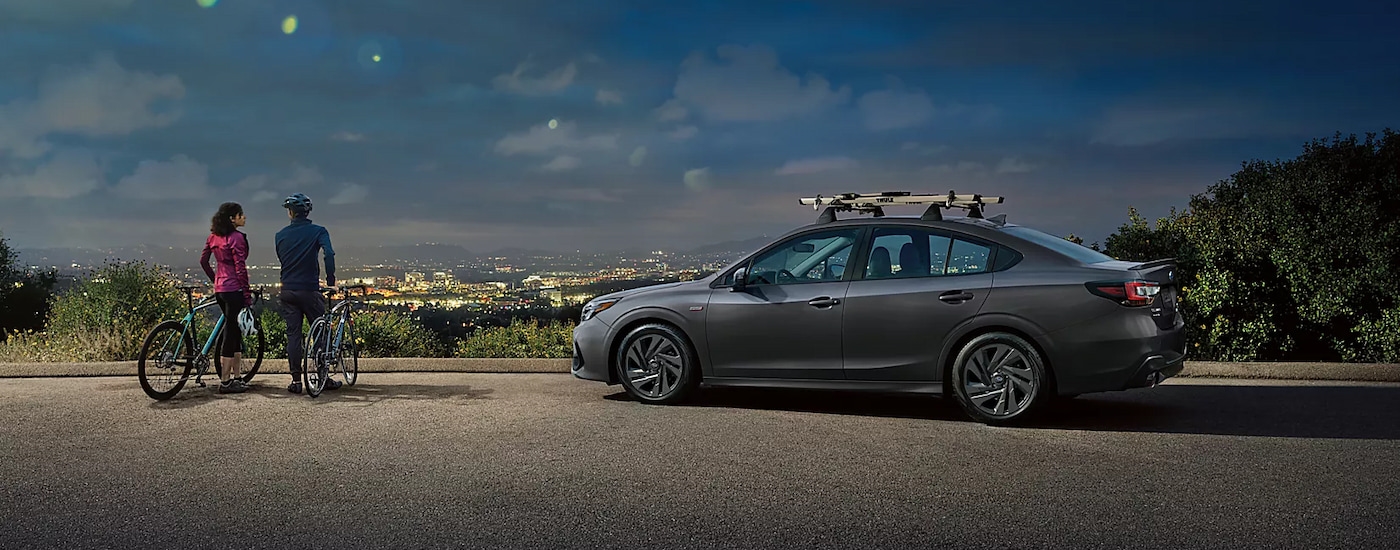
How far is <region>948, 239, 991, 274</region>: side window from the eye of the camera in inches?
332

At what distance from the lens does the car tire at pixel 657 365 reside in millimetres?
9281

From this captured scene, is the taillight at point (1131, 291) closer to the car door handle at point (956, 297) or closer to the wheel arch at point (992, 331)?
the wheel arch at point (992, 331)

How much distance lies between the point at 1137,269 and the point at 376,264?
15.1 meters

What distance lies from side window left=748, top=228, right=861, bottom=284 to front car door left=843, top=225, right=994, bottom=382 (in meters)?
0.22

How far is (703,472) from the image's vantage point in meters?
6.55

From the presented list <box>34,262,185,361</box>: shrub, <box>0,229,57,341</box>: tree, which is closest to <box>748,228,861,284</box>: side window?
<box>34,262,185,361</box>: shrub

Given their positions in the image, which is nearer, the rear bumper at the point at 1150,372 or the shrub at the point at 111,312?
the rear bumper at the point at 1150,372

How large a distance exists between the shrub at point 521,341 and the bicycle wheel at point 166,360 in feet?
16.8

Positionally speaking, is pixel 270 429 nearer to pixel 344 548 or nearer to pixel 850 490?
pixel 344 548

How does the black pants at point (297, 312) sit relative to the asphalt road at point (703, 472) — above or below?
above

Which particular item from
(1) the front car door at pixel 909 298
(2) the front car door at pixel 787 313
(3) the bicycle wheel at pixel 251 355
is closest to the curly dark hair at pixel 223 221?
(3) the bicycle wheel at pixel 251 355

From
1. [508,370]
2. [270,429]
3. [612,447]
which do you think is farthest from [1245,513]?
[508,370]

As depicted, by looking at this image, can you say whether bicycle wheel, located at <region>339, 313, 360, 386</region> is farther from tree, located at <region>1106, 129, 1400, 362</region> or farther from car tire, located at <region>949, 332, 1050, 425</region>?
tree, located at <region>1106, 129, 1400, 362</region>

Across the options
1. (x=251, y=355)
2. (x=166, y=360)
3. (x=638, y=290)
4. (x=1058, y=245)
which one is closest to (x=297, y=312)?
(x=166, y=360)
